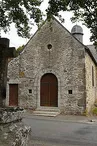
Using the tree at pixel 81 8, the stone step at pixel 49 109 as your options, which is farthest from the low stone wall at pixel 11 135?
the stone step at pixel 49 109

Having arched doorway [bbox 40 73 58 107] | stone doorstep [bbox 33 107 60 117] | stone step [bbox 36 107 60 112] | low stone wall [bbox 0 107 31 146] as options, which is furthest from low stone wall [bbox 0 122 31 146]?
arched doorway [bbox 40 73 58 107]

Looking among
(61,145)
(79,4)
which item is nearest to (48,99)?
(61,145)

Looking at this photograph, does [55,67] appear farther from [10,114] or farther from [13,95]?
[10,114]

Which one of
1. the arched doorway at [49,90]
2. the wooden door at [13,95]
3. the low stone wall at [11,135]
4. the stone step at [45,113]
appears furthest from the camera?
the wooden door at [13,95]

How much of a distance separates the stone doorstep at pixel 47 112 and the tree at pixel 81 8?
9019 mm

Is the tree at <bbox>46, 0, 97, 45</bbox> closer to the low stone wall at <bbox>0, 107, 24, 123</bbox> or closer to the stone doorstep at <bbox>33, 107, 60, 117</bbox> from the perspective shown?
the low stone wall at <bbox>0, 107, 24, 123</bbox>

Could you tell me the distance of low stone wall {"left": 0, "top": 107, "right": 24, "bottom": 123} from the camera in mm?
2792

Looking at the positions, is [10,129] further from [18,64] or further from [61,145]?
[18,64]

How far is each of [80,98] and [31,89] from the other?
4.13 m

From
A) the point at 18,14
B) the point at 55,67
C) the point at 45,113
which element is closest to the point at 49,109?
the point at 45,113

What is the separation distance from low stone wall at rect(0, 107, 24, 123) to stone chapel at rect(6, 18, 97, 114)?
12.7 meters

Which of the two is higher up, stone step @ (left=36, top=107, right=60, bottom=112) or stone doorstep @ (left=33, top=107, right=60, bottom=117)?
stone step @ (left=36, top=107, right=60, bottom=112)

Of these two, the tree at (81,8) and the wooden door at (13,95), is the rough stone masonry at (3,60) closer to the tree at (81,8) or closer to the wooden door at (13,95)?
the tree at (81,8)

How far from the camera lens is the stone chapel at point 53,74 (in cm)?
1577
